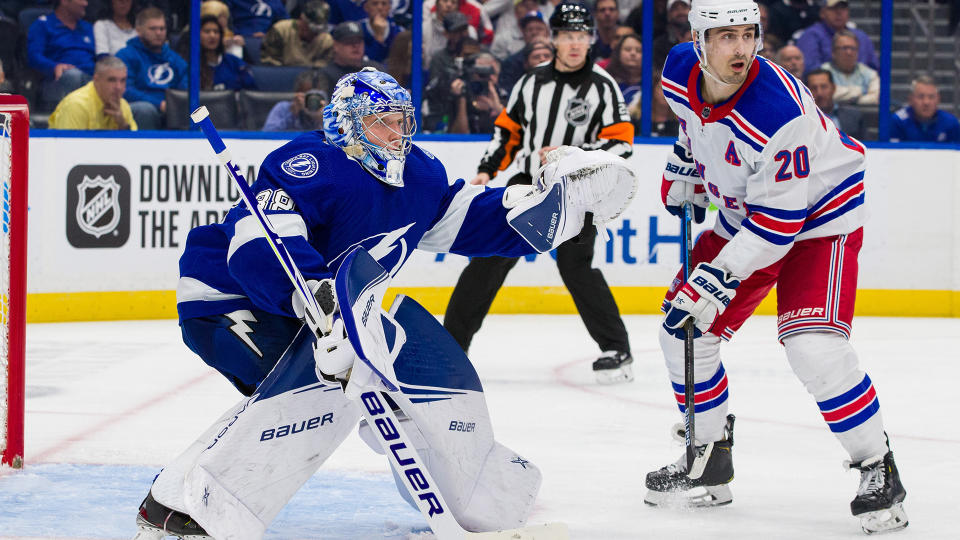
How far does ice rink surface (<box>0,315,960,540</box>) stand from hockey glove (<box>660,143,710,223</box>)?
68 cm

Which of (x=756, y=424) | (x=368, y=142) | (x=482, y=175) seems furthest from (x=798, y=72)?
(x=368, y=142)

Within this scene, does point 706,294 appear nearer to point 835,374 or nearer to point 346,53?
point 835,374

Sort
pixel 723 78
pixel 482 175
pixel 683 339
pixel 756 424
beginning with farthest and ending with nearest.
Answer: pixel 482 175, pixel 756 424, pixel 683 339, pixel 723 78

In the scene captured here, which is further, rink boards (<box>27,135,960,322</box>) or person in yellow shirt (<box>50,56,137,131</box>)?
person in yellow shirt (<box>50,56,137,131</box>)

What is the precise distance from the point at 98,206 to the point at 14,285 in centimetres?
279

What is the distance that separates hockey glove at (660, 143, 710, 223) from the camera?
122 inches

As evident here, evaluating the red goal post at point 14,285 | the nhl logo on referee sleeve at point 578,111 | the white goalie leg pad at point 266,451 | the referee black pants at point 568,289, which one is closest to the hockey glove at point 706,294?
the white goalie leg pad at point 266,451

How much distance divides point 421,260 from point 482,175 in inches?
66.1

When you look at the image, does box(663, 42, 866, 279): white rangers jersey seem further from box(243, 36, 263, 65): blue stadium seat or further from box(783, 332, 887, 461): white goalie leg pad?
box(243, 36, 263, 65): blue stadium seat

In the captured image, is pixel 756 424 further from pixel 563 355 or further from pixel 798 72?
pixel 798 72

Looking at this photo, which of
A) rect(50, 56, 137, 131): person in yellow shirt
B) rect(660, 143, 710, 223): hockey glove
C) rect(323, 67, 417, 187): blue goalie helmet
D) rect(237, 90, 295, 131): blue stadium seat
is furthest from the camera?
rect(237, 90, 295, 131): blue stadium seat

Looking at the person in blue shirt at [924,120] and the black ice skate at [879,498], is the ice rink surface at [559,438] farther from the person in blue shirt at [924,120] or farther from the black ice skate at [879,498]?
the person in blue shirt at [924,120]

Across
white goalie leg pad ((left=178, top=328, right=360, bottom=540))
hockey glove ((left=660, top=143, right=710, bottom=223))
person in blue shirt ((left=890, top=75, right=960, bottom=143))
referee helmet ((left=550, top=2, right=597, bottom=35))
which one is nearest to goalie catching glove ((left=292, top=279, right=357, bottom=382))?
white goalie leg pad ((left=178, top=328, right=360, bottom=540))

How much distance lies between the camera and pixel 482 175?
4727 millimetres
